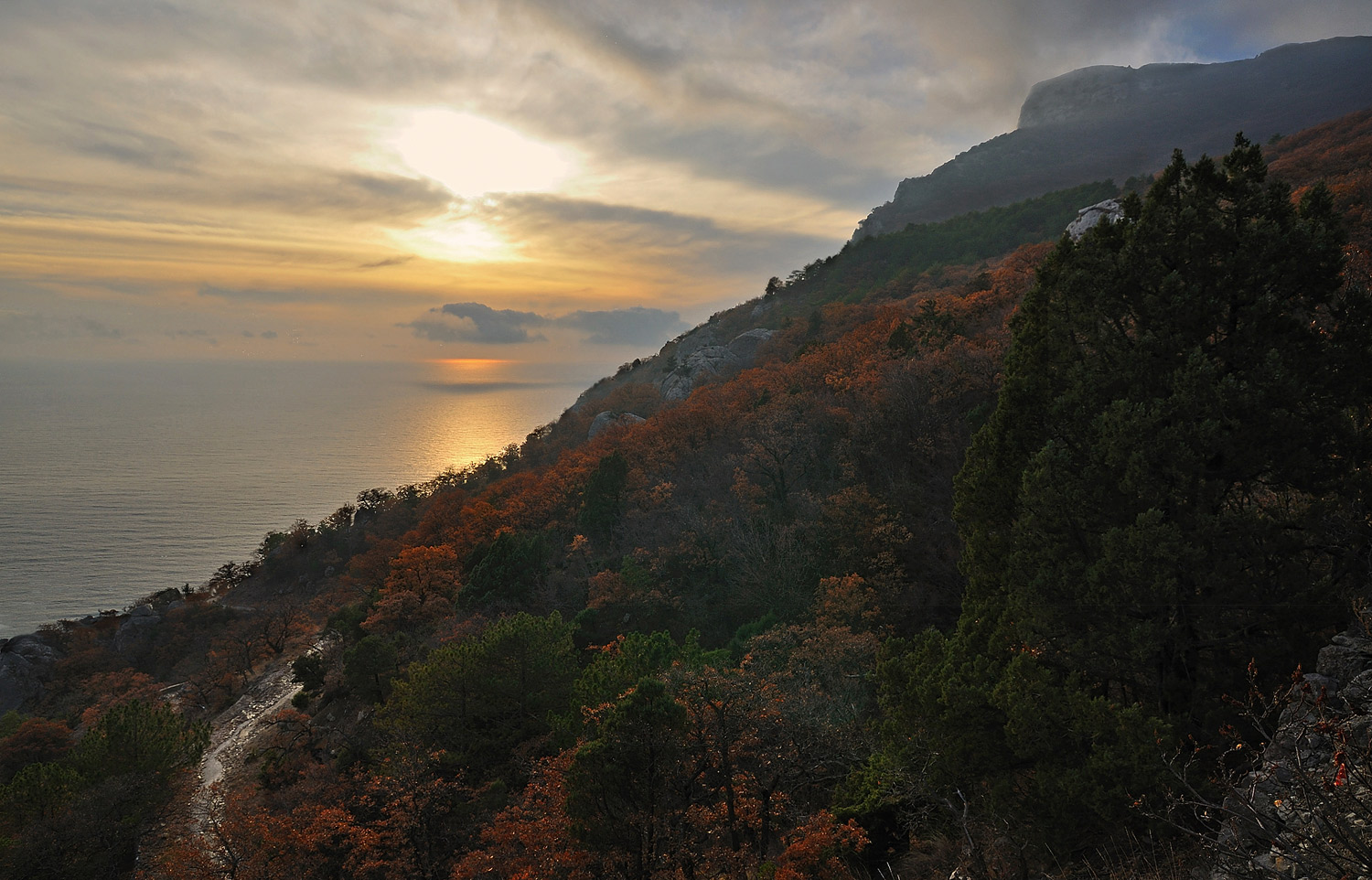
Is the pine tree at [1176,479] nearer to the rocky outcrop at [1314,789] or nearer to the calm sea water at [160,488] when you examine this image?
the rocky outcrop at [1314,789]

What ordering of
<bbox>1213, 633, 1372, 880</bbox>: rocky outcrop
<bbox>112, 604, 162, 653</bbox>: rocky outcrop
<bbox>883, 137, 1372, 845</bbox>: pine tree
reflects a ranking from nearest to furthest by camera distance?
<bbox>1213, 633, 1372, 880</bbox>: rocky outcrop → <bbox>883, 137, 1372, 845</bbox>: pine tree → <bbox>112, 604, 162, 653</bbox>: rocky outcrop

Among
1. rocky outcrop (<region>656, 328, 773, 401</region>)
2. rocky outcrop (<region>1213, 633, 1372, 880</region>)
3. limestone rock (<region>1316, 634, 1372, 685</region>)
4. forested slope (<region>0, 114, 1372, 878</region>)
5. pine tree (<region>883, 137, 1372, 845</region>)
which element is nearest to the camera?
rocky outcrop (<region>1213, 633, 1372, 880</region>)

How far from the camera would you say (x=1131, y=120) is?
392ft

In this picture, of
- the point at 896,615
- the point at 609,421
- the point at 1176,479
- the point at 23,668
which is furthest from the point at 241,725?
the point at 1176,479

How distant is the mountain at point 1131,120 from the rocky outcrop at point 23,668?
117016 mm

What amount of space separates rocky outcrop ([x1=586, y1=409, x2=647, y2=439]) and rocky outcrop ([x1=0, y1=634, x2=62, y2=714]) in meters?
49.8

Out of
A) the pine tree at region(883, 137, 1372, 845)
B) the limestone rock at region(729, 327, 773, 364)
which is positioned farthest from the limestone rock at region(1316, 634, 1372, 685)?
the limestone rock at region(729, 327, 773, 364)

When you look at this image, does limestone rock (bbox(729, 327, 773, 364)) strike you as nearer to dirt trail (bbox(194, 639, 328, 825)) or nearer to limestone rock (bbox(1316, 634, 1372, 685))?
dirt trail (bbox(194, 639, 328, 825))

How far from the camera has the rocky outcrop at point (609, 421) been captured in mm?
63728

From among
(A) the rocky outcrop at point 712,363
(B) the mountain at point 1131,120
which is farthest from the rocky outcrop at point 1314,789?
(B) the mountain at point 1131,120

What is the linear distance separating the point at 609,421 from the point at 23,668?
5305 centimetres

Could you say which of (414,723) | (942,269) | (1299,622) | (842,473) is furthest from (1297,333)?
(942,269)

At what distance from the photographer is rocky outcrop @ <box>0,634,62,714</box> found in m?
51.8

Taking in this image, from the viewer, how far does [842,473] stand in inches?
1314
